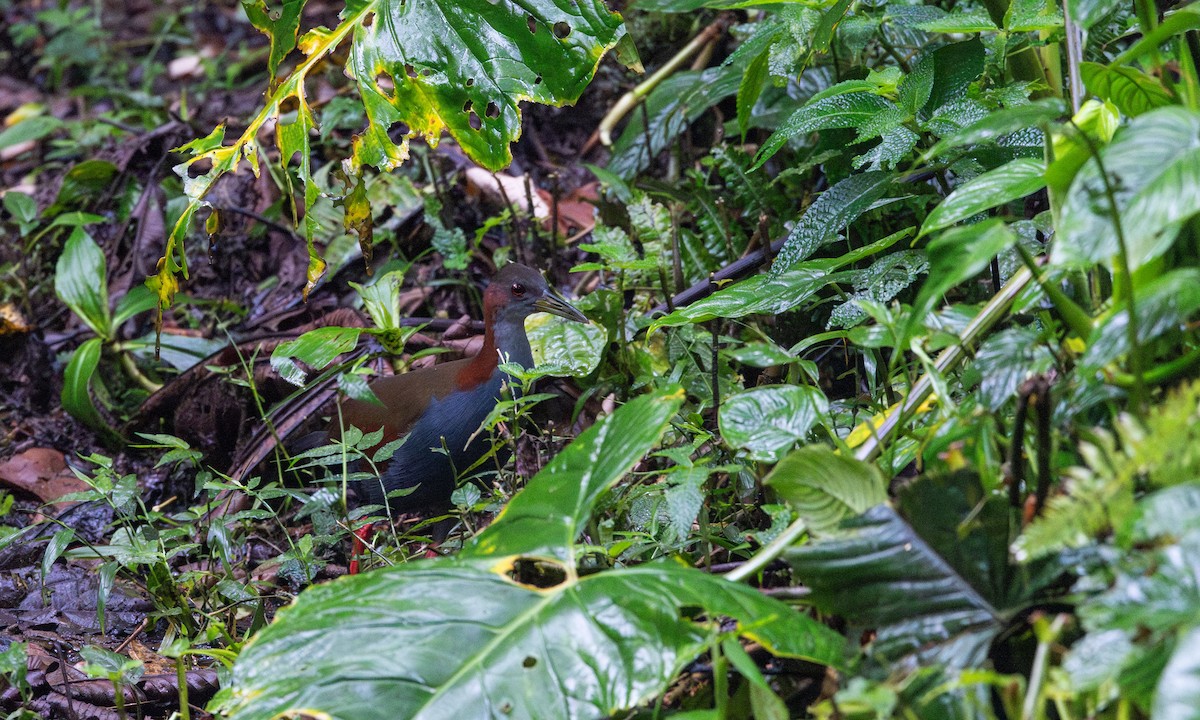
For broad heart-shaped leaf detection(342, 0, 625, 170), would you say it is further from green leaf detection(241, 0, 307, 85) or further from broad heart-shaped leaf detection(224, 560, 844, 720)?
broad heart-shaped leaf detection(224, 560, 844, 720)

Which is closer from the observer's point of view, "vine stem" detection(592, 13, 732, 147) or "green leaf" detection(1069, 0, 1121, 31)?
"green leaf" detection(1069, 0, 1121, 31)

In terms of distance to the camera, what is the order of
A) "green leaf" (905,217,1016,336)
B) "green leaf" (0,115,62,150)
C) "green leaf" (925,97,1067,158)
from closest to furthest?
1. "green leaf" (905,217,1016,336)
2. "green leaf" (925,97,1067,158)
3. "green leaf" (0,115,62,150)

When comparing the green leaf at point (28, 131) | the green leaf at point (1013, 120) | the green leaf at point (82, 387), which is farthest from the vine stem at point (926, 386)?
the green leaf at point (28, 131)

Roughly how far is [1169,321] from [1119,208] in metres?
0.15

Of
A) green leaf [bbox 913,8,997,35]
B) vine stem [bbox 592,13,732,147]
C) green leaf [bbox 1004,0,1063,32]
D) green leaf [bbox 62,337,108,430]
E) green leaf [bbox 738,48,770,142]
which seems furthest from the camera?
vine stem [bbox 592,13,732,147]

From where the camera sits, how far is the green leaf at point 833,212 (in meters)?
2.56

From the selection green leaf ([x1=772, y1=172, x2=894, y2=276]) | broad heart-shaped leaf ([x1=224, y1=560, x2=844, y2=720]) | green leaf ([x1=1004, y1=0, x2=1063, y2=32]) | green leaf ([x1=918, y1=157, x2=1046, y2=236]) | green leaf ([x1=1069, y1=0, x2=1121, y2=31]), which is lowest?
broad heart-shaped leaf ([x1=224, y1=560, x2=844, y2=720])

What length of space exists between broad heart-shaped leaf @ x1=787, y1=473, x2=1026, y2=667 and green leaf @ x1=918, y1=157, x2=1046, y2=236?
44 centimetres

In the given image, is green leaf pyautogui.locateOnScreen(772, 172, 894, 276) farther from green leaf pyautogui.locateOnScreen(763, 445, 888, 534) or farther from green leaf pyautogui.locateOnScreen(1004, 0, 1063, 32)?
green leaf pyautogui.locateOnScreen(763, 445, 888, 534)

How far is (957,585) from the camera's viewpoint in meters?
1.36

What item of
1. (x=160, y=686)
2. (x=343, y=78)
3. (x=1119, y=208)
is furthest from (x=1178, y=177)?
(x=343, y=78)

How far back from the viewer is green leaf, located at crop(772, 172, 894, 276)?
101 inches

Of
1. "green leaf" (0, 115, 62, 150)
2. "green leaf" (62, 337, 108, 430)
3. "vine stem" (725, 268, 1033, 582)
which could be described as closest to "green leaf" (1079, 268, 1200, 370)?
"vine stem" (725, 268, 1033, 582)

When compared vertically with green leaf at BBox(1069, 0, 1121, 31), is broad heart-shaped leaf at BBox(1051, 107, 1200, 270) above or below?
below
